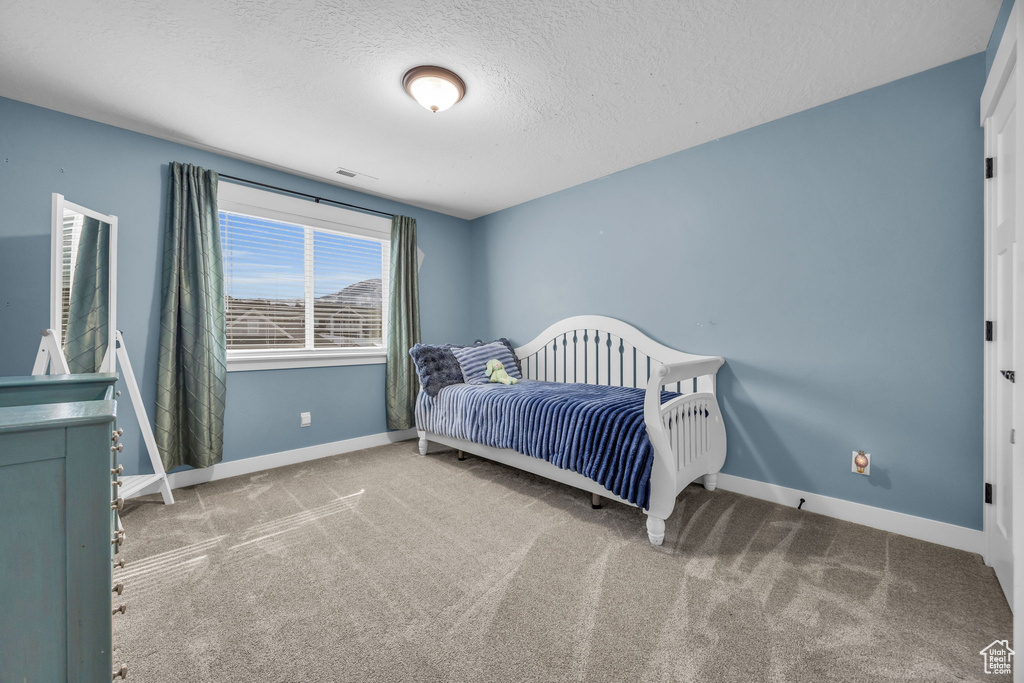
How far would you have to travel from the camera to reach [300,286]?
10.9ft

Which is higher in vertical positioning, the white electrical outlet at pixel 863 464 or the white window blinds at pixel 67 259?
the white window blinds at pixel 67 259

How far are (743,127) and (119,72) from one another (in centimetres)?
331

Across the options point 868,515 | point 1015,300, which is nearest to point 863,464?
point 868,515

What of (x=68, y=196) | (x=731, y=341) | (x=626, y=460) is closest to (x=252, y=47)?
(x=68, y=196)

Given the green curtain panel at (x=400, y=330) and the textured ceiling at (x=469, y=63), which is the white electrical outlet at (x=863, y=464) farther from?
the green curtain panel at (x=400, y=330)

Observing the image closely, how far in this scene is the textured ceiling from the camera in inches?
62.5

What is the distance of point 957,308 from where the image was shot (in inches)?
74.1

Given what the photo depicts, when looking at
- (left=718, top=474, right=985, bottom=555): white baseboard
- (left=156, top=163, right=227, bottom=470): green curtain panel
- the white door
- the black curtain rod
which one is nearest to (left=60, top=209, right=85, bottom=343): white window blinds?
(left=156, top=163, right=227, bottom=470): green curtain panel

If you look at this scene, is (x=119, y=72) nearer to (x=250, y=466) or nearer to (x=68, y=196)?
(x=68, y=196)

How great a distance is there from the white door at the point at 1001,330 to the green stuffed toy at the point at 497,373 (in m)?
2.59

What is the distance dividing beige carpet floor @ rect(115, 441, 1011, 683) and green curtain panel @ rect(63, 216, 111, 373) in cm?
91

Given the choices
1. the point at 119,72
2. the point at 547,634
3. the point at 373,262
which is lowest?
the point at 547,634

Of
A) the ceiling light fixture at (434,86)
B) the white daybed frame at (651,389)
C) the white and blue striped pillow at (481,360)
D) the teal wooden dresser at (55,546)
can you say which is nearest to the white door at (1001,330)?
the white daybed frame at (651,389)

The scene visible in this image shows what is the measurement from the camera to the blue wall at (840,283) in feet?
6.20
